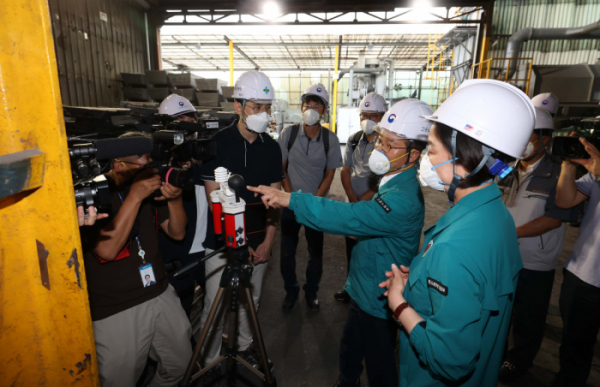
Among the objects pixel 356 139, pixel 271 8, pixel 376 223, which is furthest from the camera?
pixel 271 8

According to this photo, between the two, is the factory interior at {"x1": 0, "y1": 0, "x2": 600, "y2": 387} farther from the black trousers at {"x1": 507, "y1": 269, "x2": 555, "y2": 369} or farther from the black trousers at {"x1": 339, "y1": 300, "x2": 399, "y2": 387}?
the black trousers at {"x1": 339, "y1": 300, "x2": 399, "y2": 387}

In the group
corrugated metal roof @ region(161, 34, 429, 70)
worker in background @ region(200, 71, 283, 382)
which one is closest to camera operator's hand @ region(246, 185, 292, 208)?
worker in background @ region(200, 71, 283, 382)

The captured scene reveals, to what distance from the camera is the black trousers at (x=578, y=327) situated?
197 cm

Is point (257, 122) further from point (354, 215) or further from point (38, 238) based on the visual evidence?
point (38, 238)

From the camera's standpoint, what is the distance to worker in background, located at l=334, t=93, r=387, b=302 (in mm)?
3332

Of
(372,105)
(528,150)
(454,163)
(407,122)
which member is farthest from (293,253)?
(454,163)

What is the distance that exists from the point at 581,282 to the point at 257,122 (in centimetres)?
245

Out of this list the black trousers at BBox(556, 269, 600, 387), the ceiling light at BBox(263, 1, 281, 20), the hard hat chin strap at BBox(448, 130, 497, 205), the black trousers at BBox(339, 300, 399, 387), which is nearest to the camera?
the hard hat chin strap at BBox(448, 130, 497, 205)

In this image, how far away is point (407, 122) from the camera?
1922 millimetres

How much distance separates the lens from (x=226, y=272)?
1.73m

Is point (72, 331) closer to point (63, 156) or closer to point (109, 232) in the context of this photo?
point (63, 156)

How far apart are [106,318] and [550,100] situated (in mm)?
3961

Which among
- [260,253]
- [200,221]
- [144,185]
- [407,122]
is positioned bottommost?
[260,253]

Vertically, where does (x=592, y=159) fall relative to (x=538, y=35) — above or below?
below
